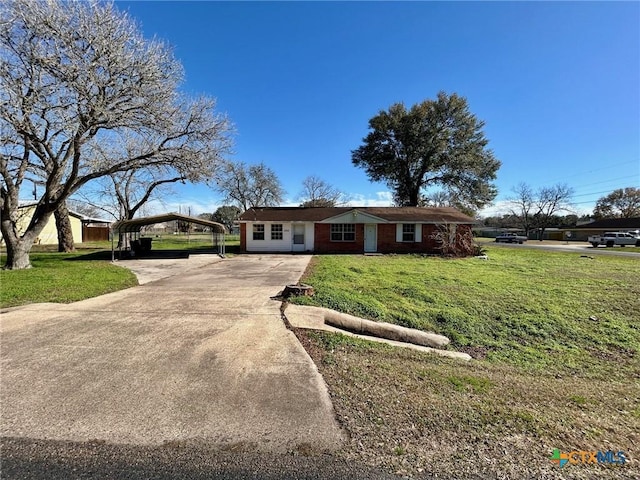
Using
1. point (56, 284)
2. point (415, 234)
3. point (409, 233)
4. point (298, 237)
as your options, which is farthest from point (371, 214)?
point (56, 284)

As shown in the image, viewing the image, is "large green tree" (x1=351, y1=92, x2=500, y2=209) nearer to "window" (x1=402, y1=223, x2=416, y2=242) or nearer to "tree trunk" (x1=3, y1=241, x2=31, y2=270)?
"window" (x1=402, y1=223, x2=416, y2=242)

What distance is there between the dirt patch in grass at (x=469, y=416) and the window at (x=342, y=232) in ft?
52.8

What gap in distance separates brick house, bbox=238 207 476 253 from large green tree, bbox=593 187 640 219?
60.9m

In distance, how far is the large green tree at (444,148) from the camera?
101 feet

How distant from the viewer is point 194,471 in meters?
2.16

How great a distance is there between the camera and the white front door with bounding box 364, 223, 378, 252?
20.6 meters

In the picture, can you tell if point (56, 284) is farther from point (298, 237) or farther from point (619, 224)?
point (619, 224)

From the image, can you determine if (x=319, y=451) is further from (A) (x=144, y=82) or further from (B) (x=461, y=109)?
(B) (x=461, y=109)

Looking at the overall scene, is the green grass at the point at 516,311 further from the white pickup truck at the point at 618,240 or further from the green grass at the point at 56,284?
the white pickup truck at the point at 618,240

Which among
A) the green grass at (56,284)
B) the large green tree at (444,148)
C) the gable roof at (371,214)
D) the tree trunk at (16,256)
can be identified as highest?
the large green tree at (444,148)

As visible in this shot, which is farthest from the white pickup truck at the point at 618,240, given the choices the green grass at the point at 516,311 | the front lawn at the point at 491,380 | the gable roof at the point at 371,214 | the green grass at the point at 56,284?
the green grass at the point at 56,284

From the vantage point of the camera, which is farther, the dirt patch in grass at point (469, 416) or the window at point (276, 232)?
the window at point (276, 232)

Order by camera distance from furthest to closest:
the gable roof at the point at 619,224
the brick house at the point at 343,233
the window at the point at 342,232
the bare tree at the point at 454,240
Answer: the gable roof at the point at 619,224, the window at the point at 342,232, the brick house at the point at 343,233, the bare tree at the point at 454,240

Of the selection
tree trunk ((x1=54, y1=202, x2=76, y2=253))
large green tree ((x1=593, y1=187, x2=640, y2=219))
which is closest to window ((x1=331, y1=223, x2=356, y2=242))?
tree trunk ((x1=54, y1=202, x2=76, y2=253))
